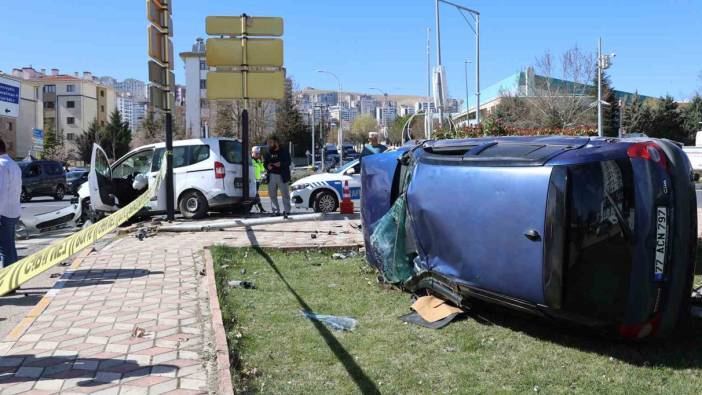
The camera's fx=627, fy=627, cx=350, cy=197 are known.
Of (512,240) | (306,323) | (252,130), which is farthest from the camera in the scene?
(252,130)

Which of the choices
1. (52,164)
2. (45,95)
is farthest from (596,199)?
(45,95)

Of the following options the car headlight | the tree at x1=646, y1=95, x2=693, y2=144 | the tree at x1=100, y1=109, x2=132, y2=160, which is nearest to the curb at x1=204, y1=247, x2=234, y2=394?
the car headlight

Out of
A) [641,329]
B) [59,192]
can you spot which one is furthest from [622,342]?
[59,192]

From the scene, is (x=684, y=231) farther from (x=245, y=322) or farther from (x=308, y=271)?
(x=308, y=271)

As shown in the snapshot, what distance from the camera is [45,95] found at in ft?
337

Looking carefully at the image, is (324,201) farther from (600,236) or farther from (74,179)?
(74,179)

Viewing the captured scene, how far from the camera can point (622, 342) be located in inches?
179

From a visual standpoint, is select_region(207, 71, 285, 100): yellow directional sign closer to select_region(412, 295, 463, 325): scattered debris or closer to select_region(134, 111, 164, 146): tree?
select_region(412, 295, 463, 325): scattered debris

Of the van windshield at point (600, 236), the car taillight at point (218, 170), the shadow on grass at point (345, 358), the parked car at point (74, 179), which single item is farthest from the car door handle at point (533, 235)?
the parked car at point (74, 179)

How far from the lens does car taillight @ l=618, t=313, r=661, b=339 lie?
4.16 m

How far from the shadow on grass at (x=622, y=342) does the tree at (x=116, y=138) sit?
245 ft

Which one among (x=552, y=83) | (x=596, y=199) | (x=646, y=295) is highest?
(x=552, y=83)

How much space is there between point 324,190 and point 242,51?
4121 mm

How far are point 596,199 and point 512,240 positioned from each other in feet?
2.06
